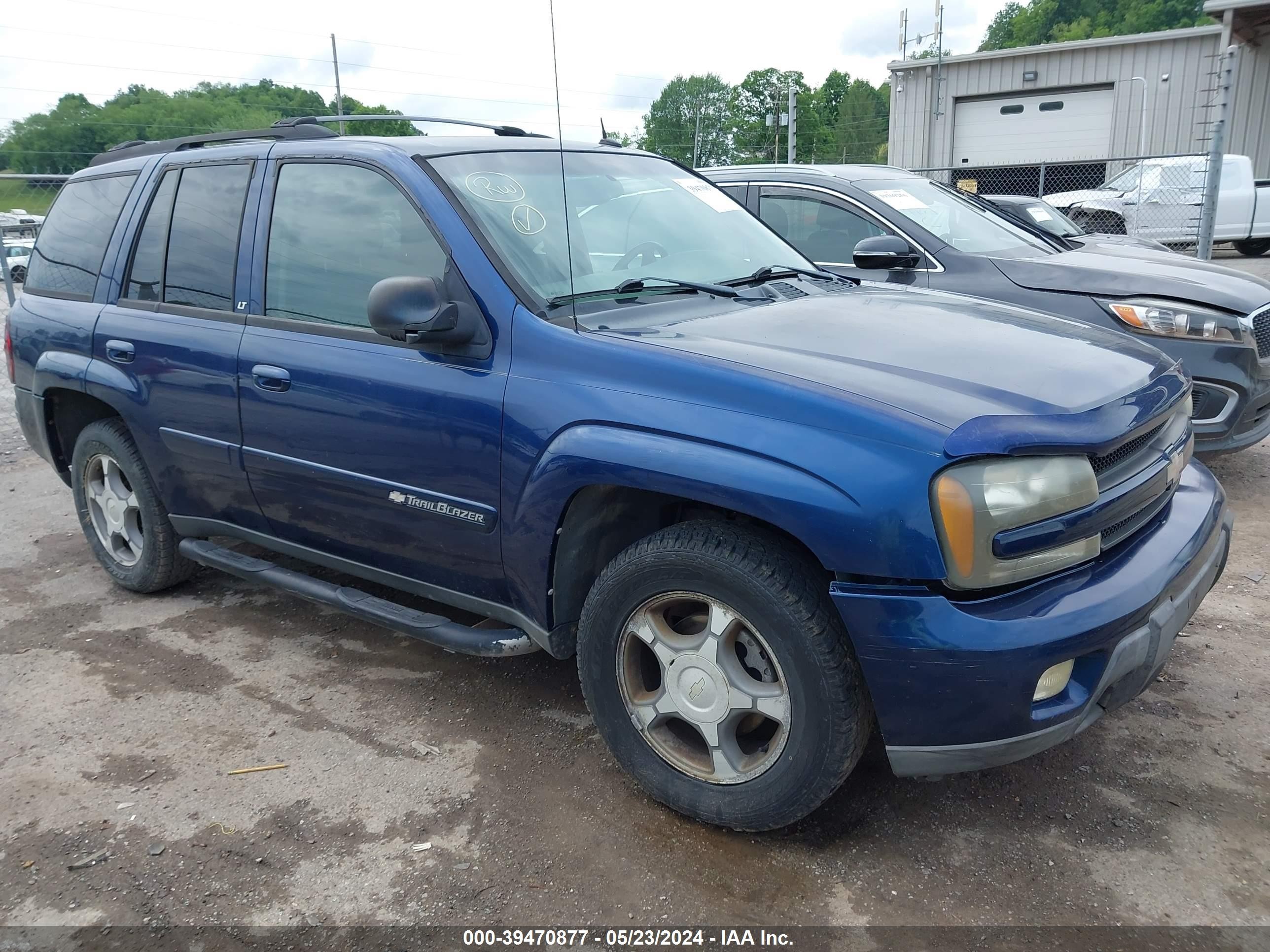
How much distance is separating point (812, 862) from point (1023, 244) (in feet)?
15.9

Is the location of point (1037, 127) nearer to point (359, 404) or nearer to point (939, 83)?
point (939, 83)

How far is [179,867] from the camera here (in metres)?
2.65

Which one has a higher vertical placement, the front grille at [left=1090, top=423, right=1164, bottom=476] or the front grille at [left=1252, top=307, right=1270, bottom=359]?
the front grille at [left=1090, top=423, right=1164, bottom=476]

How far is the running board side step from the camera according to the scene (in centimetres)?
307

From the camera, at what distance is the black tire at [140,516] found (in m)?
4.21

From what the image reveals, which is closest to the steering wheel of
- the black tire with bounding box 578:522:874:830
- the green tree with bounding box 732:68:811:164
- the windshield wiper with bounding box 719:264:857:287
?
the windshield wiper with bounding box 719:264:857:287

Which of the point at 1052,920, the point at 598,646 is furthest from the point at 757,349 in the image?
the point at 1052,920

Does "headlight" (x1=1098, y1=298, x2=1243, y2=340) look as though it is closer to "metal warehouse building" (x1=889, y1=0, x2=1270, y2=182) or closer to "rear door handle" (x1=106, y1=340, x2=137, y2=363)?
"rear door handle" (x1=106, y1=340, x2=137, y2=363)

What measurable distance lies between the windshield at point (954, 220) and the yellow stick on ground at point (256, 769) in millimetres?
4625

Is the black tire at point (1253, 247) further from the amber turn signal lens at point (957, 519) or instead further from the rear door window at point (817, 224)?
the amber turn signal lens at point (957, 519)

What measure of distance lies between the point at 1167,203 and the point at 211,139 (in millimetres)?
15799

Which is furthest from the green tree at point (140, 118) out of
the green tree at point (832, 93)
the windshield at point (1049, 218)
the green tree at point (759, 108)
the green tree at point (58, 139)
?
the green tree at point (832, 93)

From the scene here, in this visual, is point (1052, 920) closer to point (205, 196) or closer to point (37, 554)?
point (205, 196)

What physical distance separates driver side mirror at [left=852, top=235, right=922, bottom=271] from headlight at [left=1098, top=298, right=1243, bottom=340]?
1169 millimetres
